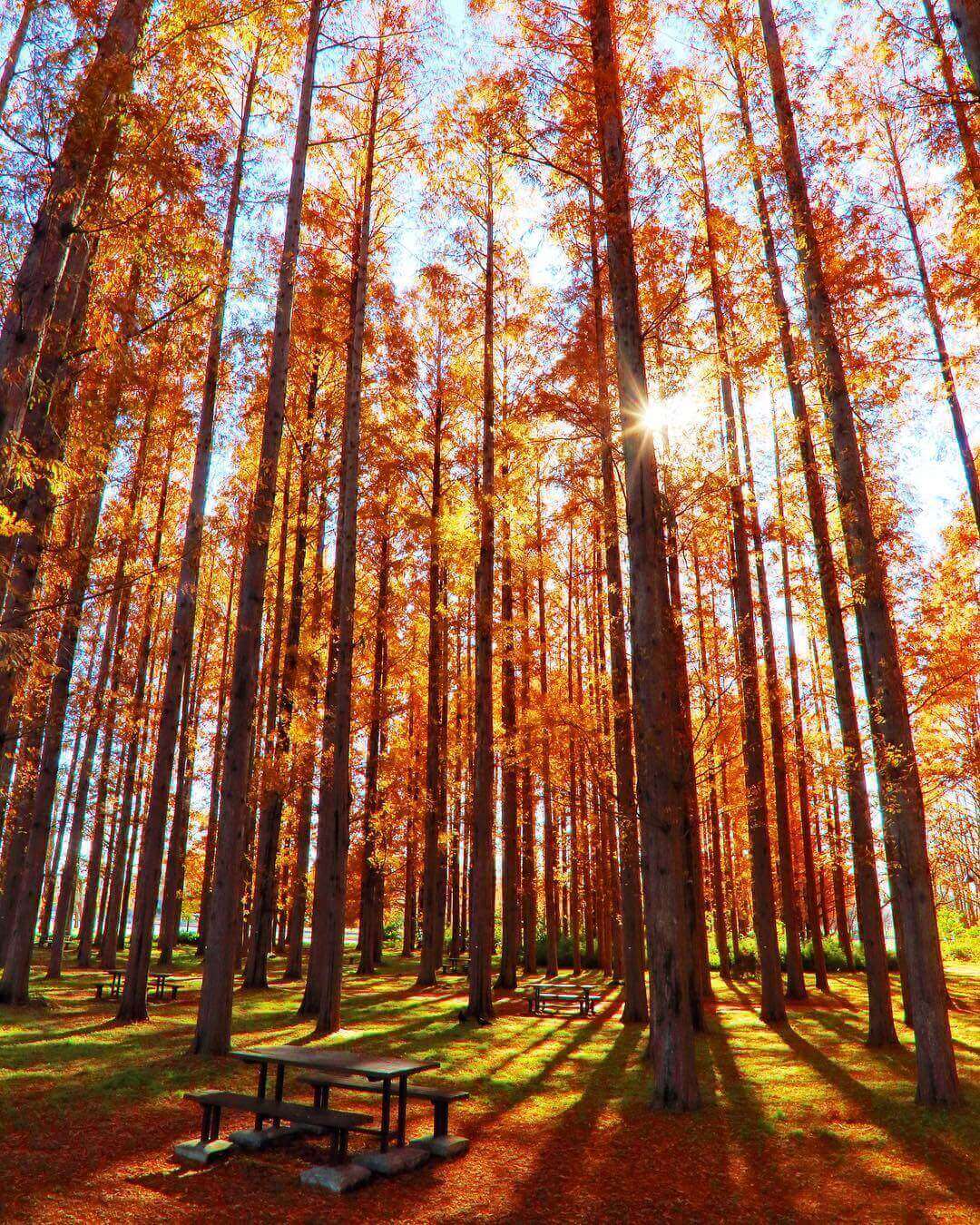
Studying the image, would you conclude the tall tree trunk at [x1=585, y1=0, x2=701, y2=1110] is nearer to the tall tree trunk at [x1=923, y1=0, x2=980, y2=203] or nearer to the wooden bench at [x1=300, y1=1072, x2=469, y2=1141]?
the wooden bench at [x1=300, y1=1072, x2=469, y2=1141]

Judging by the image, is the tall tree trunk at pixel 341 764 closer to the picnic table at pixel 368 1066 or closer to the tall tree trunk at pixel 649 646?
the picnic table at pixel 368 1066

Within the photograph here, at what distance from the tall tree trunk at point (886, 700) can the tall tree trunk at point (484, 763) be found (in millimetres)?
5765

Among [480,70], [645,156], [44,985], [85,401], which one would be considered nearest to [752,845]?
[645,156]

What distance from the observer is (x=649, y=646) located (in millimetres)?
7164

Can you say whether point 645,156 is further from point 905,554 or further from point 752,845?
point 752,845

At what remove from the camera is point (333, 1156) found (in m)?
5.05

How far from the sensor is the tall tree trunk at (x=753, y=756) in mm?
11469

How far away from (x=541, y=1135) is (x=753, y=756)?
23.8 feet

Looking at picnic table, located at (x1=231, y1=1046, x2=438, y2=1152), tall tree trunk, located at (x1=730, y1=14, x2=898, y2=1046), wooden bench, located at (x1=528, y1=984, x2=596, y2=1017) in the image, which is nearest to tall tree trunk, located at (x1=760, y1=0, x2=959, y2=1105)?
tall tree trunk, located at (x1=730, y1=14, x2=898, y2=1046)

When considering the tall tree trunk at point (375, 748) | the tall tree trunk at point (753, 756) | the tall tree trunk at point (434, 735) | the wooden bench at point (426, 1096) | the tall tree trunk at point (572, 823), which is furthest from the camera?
the tall tree trunk at point (572, 823)

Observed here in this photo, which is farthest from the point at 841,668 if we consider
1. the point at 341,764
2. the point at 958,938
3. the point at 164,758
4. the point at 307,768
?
the point at 958,938

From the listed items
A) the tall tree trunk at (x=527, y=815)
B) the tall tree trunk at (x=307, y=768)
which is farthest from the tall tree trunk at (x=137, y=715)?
the tall tree trunk at (x=527, y=815)

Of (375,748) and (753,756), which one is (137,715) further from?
(753,756)

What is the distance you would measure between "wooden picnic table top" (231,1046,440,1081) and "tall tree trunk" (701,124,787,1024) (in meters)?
7.32
